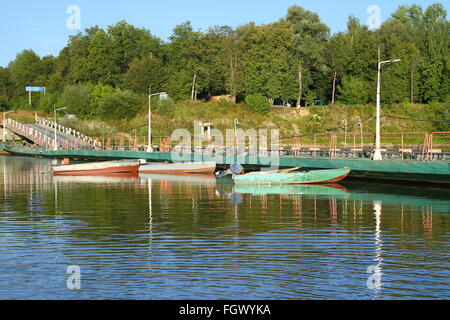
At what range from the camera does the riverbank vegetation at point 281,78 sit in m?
111

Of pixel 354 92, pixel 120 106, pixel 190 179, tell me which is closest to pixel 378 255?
pixel 190 179

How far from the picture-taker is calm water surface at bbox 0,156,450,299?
1389cm

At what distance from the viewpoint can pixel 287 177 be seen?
4106 cm

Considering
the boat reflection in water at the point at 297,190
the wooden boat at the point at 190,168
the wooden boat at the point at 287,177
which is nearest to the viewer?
the boat reflection in water at the point at 297,190

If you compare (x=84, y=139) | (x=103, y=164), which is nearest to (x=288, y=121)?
(x=84, y=139)

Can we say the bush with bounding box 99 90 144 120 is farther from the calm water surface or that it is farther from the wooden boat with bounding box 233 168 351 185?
the calm water surface

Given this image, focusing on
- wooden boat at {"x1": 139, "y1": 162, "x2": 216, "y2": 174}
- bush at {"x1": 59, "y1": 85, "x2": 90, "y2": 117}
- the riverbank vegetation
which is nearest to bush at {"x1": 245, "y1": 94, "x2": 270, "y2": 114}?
the riverbank vegetation

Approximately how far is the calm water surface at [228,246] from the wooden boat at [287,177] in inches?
259

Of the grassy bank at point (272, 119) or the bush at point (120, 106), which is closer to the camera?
the grassy bank at point (272, 119)

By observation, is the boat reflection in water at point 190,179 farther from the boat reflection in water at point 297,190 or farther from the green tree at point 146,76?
the green tree at point 146,76

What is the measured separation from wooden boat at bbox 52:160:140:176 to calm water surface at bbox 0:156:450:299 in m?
21.1

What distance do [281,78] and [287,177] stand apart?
76.5m

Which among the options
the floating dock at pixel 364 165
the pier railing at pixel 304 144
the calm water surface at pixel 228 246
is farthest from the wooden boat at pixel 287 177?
the calm water surface at pixel 228 246

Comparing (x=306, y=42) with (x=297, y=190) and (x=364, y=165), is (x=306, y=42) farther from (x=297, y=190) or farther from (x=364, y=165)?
(x=297, y=190)
